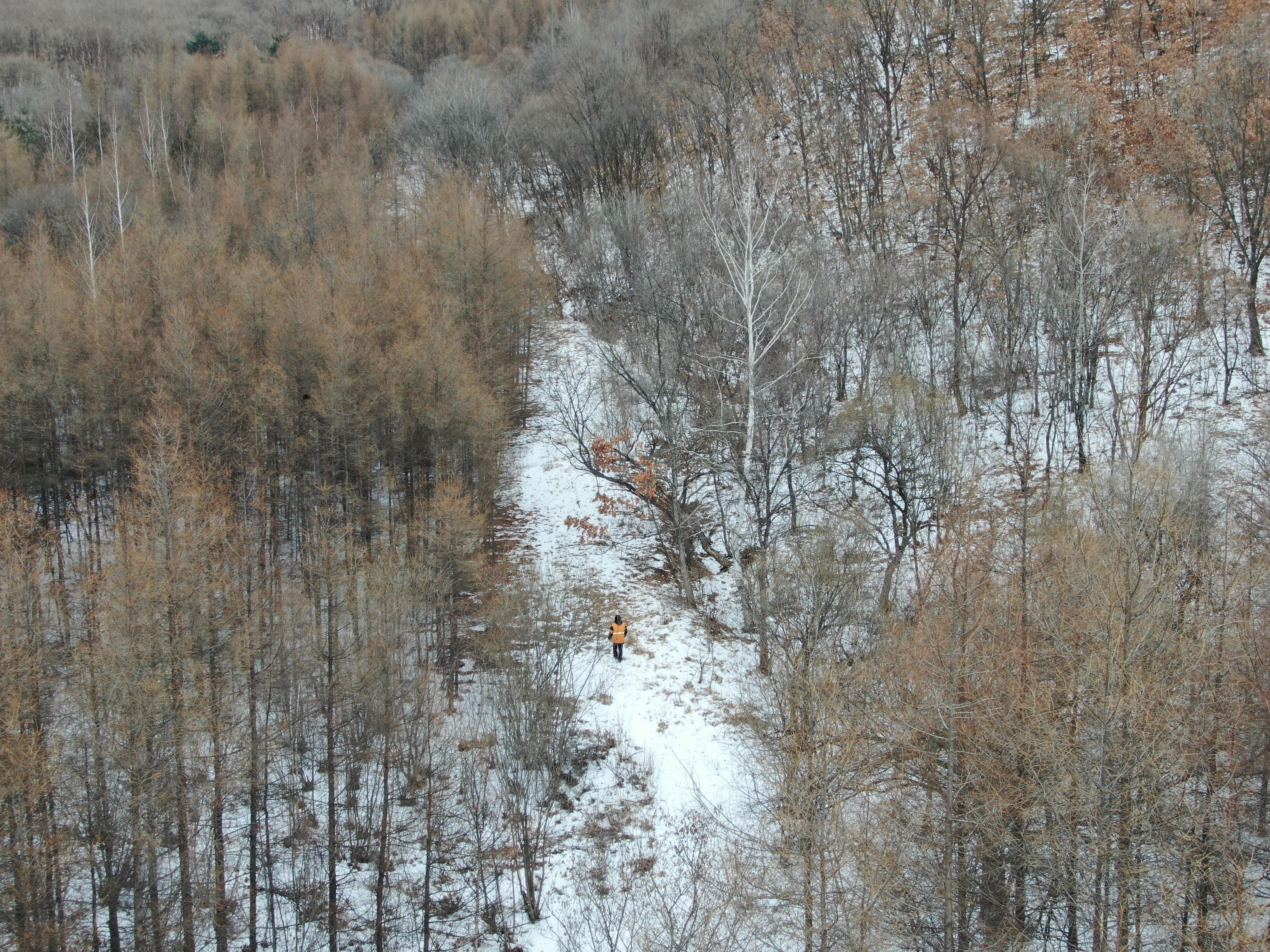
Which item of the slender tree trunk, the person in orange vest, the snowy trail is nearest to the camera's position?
the slender tree trunk

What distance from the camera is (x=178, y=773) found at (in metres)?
14.8

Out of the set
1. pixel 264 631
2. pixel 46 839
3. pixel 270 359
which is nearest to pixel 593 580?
pixel 264 631

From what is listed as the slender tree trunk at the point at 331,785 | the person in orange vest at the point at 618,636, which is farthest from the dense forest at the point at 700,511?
the person in orange vest at the point at 618,636

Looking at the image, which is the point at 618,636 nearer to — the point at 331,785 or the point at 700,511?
the point at 700,511

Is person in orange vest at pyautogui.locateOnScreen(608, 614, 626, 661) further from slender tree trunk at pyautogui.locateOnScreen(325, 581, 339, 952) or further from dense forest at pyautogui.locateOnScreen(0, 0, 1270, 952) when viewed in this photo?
slender tree trunk at pyautogui.locateOnScreen(325, 581, 339, 952)

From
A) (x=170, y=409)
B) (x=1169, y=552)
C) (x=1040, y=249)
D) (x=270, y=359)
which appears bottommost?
(x=1169, y=552)

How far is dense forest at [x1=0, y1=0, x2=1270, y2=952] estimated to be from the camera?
46.4 ft

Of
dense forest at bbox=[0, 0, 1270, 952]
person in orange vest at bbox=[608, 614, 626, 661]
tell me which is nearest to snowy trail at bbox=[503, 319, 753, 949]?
person in orange vest at bbox=[608, 614, 626, 661]

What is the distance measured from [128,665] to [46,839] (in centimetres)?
319

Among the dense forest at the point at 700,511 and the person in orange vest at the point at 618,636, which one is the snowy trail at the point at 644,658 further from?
the dense forest at the point at 700,511

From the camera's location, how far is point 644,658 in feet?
70.6

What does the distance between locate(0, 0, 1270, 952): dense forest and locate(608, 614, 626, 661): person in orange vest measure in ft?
4.15

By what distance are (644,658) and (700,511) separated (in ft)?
20.8

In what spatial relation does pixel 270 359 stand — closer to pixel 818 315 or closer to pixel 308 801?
pixel 308 801
